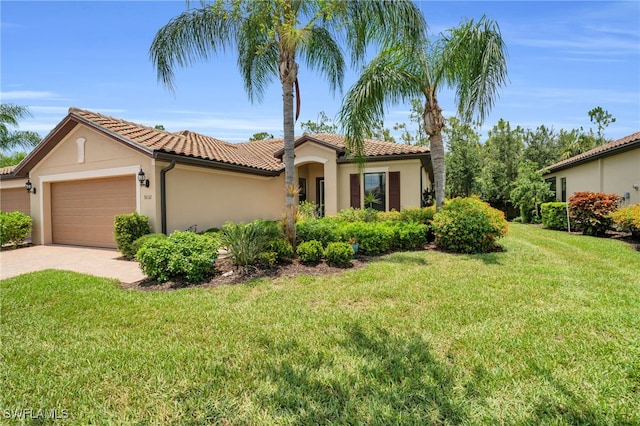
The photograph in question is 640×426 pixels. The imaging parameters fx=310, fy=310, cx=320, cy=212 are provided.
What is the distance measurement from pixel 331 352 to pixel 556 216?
708 inches

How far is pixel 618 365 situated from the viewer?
343 centimetres

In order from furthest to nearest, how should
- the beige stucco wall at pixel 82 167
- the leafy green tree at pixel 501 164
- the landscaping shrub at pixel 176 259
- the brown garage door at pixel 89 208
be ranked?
the leafy green tree at pixel 501 164 → the brown garage door at pixel 89 208 → the beige stucco wall at pixel 82 167 → the landscaping shrub at pixel 176 259

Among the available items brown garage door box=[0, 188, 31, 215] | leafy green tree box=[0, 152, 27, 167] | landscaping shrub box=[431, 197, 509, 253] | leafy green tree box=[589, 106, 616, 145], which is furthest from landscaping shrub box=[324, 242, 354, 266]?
leafy green tree box=[589, 106, 616, 145]

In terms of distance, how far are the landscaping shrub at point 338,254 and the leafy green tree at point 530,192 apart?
18995 millimetres

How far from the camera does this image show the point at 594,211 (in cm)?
1371

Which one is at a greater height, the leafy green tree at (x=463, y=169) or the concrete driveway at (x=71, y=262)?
the leafy green tree at (x=463, y=169)

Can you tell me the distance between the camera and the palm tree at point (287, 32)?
8.02 meters

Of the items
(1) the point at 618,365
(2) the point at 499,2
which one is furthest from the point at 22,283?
(2) the point at 499,2

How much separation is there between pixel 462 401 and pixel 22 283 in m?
8.92

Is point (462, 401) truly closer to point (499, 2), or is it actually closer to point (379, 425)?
point (379, 425)

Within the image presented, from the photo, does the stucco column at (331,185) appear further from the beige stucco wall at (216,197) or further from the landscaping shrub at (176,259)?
the landscaping shrub at (176,259)

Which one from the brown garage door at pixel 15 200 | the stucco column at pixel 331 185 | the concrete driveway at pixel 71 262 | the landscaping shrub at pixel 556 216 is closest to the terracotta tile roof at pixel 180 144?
the stucco column at pixel 331 185

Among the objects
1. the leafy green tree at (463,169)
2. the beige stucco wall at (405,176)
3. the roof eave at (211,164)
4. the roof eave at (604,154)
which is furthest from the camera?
the leafy green tree at (463,169)

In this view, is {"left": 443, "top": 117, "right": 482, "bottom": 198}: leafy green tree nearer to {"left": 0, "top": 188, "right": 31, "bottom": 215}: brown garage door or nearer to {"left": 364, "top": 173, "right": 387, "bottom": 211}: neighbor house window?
{"left": 364, "top": 173, "right": 387, "bottom": 211}: neighbor house window
